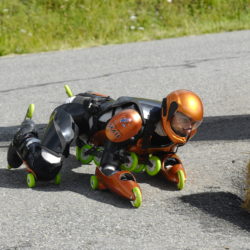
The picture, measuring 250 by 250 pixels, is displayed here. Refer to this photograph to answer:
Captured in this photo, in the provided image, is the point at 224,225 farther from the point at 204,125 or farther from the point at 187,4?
the point at 187,4

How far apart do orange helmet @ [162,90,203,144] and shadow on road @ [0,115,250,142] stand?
1806 mm

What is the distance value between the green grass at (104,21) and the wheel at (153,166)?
647 cm

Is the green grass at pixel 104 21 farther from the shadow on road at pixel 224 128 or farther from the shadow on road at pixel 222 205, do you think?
the shadow on road at pixel 222 205

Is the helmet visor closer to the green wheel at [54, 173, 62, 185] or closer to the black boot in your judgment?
the green wheel at [54, 173, 62, 185]

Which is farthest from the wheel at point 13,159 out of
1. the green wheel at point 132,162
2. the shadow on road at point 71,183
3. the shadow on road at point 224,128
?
the shadow on road at point 224,128

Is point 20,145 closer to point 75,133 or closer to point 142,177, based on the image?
point 75,133

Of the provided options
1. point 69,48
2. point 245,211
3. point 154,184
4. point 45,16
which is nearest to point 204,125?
point 154,184

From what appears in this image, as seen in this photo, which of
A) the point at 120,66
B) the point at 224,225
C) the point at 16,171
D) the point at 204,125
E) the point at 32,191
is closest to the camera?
the point at 224,225

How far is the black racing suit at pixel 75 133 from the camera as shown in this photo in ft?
18.1

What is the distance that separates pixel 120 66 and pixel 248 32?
9.69 ft

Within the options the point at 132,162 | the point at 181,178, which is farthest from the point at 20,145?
the point at 181,178

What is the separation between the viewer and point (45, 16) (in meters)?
13.5

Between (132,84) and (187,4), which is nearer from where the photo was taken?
(132,84)

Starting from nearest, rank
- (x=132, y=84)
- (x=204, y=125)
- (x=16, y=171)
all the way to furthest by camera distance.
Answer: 1. (x=16, y=171)
2. (x=204, y=125)
3. (x=132, y=84)
